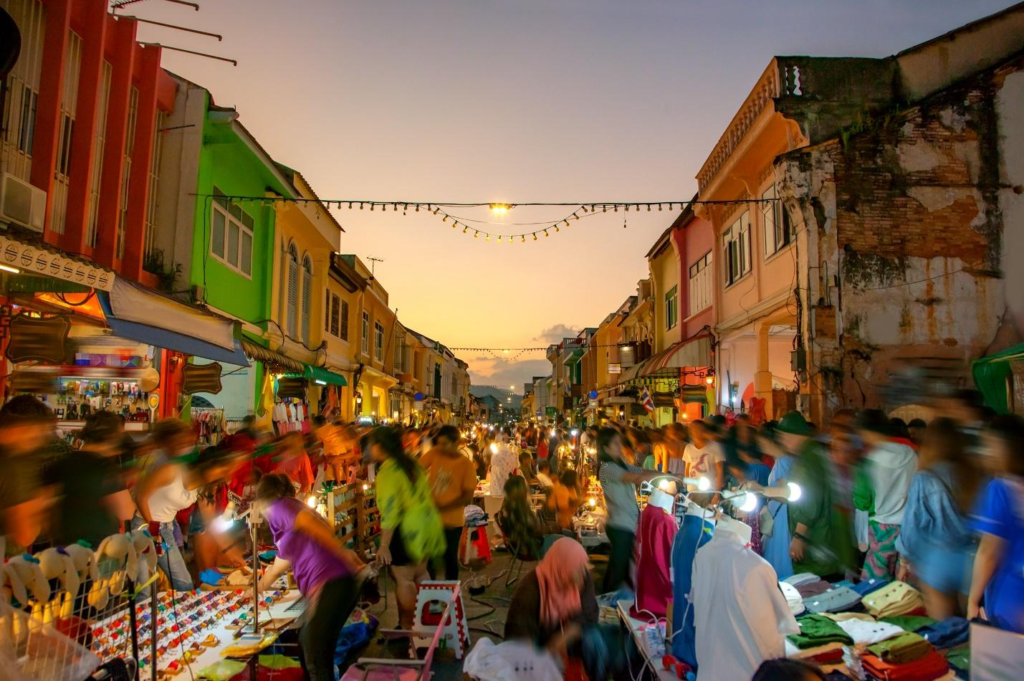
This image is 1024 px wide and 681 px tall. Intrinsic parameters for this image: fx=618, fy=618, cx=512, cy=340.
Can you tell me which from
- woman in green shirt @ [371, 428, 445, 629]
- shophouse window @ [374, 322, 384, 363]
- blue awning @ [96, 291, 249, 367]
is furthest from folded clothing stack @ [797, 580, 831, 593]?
shophouse window @ [374, 322, 384, 363]

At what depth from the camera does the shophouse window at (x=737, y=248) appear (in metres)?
13.8

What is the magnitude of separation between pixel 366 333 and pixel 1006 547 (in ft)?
82.2

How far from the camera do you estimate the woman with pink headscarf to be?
4.32 meters

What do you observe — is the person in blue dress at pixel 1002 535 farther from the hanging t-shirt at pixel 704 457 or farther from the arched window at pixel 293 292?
the arched window at pixel 293 292

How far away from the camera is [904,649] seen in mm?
4098

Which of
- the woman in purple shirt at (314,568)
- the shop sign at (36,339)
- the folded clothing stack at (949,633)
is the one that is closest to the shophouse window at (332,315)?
the shop sign at (36,339)

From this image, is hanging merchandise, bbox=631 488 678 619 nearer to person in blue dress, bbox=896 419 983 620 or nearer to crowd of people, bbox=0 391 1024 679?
crowd of people, bbox=0 391 1024 679

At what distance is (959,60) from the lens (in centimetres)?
1095

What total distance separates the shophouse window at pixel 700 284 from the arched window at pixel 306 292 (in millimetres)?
11284

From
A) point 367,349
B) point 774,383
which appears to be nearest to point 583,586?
point 774,383

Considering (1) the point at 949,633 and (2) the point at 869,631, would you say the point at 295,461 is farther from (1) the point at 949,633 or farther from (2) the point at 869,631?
(1) the point at 949,633

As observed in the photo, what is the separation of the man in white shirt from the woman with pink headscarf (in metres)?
2.61

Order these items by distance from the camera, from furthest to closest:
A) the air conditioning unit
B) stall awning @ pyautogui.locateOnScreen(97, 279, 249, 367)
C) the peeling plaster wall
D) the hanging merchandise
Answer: the peeling plaster wall < the air conditioning unit < stall awning @ pyautogui.locateOnScreen(97, 279, 249, 367) < the hanging merchandise

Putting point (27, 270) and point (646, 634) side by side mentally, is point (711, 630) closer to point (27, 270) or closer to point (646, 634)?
point (646, 634)
